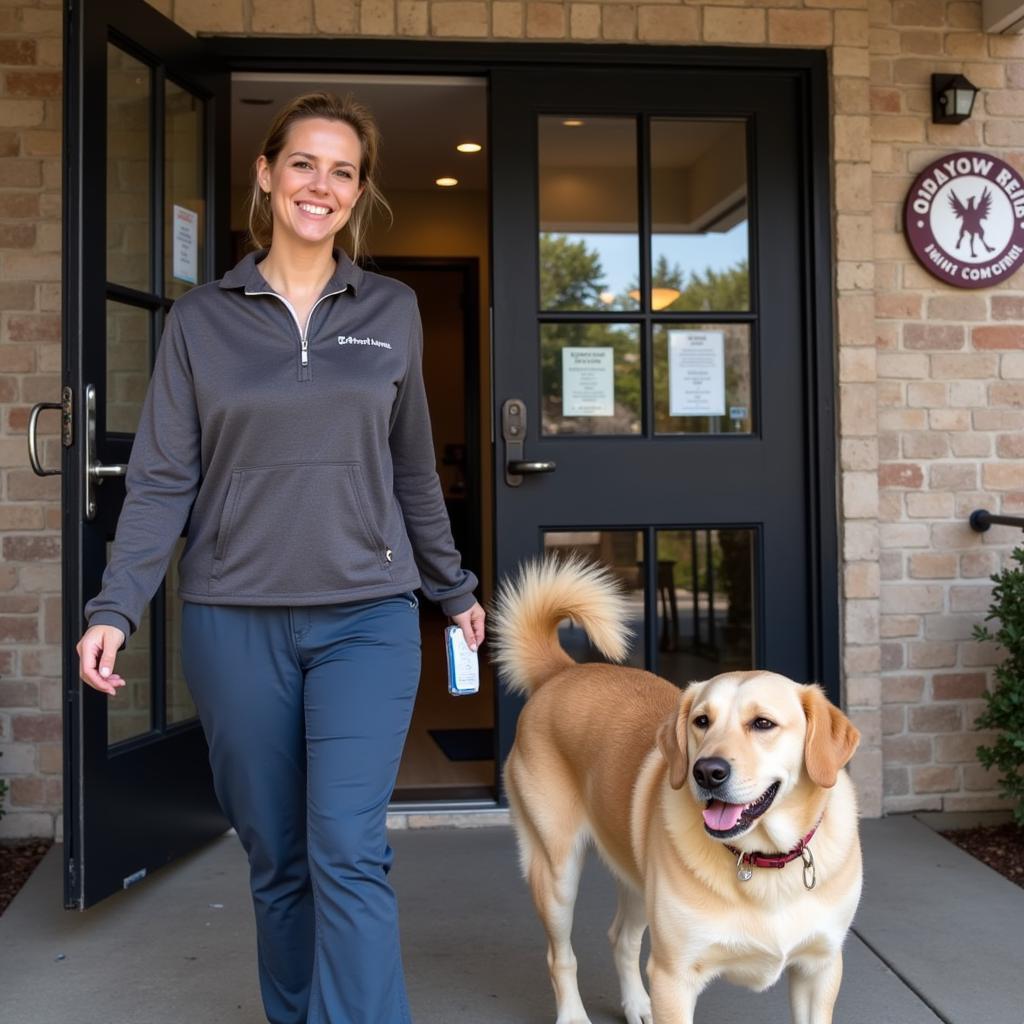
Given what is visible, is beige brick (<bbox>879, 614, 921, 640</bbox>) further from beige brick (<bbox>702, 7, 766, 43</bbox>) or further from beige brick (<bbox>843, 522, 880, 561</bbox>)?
beige brick (<bbox>702, 7, 766, 43</bbox>)

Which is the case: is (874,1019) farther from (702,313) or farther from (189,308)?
(702,313)

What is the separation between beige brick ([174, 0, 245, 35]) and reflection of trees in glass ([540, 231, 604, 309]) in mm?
1154

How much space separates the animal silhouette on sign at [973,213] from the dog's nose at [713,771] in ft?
8.97

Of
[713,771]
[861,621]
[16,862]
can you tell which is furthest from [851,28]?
[16,862]

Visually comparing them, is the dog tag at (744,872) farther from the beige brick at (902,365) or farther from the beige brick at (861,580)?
the beige brick at (902,365)

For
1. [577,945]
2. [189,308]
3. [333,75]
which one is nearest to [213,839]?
[577,945]

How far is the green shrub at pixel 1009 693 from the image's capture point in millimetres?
3680

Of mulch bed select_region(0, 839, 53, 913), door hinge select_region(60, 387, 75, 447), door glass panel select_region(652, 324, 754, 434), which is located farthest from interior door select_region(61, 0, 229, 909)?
door glass panel select_region(652, 324, 754, 434)

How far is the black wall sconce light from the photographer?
402 cm

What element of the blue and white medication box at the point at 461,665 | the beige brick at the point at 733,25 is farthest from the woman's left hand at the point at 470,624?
the beige brick at the point at 733,25

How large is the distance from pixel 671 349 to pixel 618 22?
1044mm

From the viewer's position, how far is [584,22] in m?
3.96

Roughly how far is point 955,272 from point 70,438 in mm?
2785

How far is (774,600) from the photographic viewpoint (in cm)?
408
